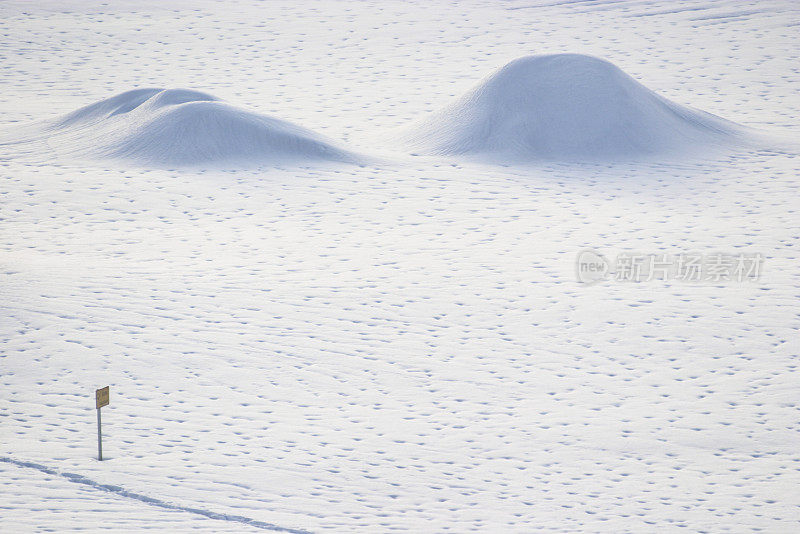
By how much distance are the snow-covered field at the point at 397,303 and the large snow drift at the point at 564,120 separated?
42 mm

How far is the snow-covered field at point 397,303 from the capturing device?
707cm

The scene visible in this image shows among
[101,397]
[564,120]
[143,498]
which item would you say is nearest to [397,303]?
[101,397]

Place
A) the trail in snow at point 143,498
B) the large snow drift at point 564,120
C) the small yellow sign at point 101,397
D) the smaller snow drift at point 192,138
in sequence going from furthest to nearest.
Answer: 1. the large snow drift at point 564,120
2. the smaller snow drift at point 192,138
3. the small yellow sign at point 101,397
4. the trail in snow at point 143,498

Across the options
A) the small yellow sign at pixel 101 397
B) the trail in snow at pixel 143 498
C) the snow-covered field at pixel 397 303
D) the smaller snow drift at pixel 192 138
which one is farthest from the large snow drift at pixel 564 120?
the trail in snow at pixel 143 498

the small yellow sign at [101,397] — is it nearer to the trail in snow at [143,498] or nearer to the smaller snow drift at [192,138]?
the trail in snow at [143,498]

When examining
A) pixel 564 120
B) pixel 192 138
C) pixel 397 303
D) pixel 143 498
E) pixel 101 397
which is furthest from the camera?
pixel 564 120

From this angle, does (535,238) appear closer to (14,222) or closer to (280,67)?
(14,222)

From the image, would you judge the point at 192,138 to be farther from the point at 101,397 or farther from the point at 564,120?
the point at 101,397

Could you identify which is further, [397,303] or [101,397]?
[397,303]

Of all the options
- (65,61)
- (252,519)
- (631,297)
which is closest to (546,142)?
(631,297)

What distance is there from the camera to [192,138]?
14.0 metres

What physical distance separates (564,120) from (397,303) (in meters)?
5.65

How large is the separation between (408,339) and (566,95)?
22.1ft

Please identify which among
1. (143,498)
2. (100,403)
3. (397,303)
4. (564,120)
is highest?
(564,120)
